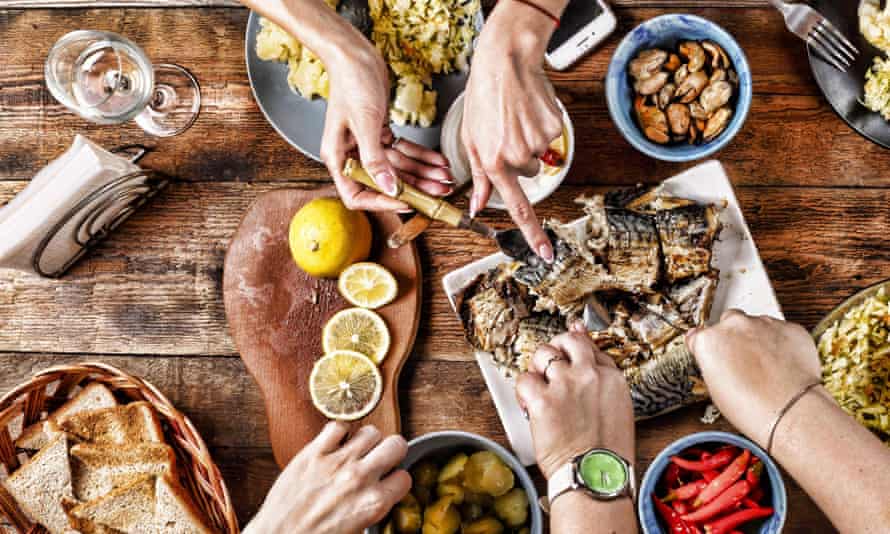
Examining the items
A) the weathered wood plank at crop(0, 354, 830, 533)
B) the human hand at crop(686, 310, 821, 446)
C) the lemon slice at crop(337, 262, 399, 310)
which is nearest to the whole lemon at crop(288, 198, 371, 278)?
the lemon slice at crop(337, 262, 399, 310)

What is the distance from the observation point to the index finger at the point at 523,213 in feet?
5.95

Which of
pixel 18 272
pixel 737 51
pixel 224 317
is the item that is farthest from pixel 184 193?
pixel 737 51

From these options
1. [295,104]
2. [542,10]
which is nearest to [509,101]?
[542,10]

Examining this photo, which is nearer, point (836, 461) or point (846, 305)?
point (836, 461)

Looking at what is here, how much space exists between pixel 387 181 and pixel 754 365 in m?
0.98

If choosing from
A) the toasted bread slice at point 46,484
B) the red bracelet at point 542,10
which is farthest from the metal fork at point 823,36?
the toasted bread slice at point 46,484

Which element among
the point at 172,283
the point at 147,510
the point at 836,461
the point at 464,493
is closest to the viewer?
the point at 836,461

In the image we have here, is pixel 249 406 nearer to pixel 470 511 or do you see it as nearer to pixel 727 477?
pixel 470 511

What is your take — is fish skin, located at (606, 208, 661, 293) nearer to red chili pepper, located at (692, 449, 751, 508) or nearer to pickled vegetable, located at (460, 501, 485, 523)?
red chili pepper, located at (692, 449, 751, 508)

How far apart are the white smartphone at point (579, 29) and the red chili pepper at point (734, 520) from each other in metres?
1.34

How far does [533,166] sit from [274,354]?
97cm

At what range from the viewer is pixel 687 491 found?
1917 millimetres

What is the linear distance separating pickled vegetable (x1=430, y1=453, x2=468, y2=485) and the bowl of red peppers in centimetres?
47

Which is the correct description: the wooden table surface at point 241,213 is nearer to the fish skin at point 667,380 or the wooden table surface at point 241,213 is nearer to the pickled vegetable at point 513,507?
the fish skin at point 667,380
